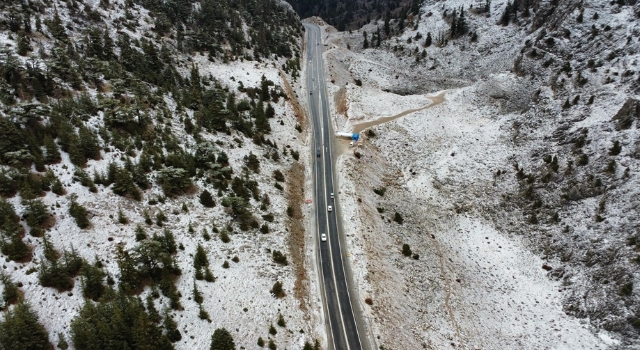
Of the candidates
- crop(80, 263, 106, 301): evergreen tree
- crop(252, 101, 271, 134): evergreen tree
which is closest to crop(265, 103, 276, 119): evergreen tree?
crop(252, 101, 271, 134): evergreen tree

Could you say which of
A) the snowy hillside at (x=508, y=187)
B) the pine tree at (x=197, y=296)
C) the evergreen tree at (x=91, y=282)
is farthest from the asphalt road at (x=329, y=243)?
the evergreen tree at (x=91, y=282)

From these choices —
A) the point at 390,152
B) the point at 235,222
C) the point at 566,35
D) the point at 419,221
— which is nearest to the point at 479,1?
the point at 566,35

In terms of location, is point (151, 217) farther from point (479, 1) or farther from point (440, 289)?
point (479, 1)

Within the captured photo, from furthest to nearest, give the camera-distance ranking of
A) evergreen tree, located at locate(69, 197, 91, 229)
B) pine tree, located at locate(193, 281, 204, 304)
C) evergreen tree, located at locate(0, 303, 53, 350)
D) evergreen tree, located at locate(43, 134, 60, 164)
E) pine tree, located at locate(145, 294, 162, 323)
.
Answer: evergreen tree, located at locate(43, 134, 60, 164), evergreen tree, located at locate(69, 197, 91, 229), pine tree, located at locate(193, 281, 204, 304), pine tree, located at locate(145, 294, 162, 323), evergreen tree, located at locate(0, 303, 53, 350)

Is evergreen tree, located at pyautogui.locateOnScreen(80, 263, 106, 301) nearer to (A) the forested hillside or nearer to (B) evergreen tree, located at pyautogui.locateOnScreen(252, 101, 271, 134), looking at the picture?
(A) the forested hillside

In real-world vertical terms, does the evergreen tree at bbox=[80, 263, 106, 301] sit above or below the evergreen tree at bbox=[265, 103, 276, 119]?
below

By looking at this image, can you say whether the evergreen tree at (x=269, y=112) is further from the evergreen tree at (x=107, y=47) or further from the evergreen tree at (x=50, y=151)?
the evergreen tree at (x=50, y=151)

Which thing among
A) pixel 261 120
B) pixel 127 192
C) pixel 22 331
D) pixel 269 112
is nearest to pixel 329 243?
pixel 127 192

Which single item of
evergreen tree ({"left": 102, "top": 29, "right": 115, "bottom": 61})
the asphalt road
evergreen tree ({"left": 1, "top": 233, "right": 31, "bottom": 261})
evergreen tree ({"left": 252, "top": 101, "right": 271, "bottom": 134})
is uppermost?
evergreen tree ({"left": 102, "top": 29, "right": 115, "bottom": 61})
